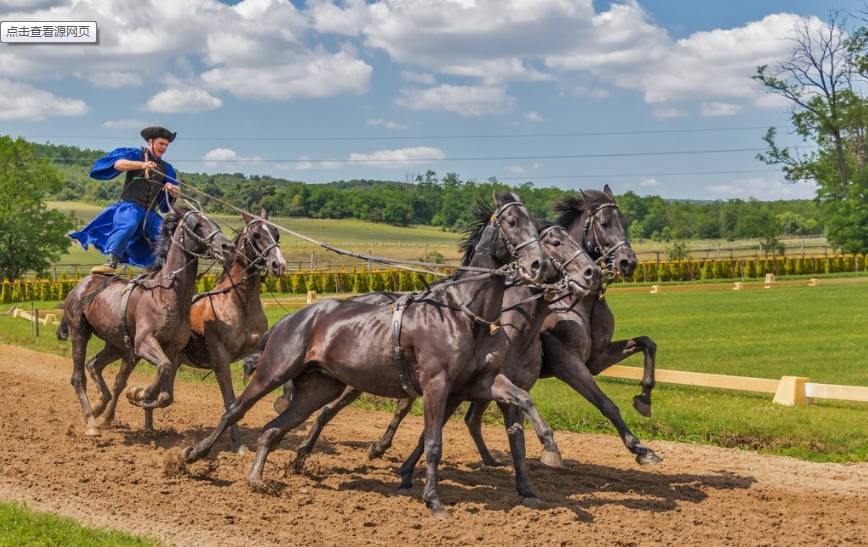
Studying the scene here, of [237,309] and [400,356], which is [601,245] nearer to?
[400,356]

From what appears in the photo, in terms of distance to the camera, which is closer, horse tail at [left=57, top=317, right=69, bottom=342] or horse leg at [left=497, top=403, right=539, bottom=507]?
horse leg at [left=497, top=403, right=539, bottom=507]

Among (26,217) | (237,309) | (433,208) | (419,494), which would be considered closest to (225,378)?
(237,309)

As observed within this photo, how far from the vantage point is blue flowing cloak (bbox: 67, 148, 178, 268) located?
10.7m

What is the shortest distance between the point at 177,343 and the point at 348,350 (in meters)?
3.02

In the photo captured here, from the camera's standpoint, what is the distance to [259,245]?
32.4 ft

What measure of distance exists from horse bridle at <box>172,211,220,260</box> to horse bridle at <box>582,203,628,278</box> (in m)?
3.95

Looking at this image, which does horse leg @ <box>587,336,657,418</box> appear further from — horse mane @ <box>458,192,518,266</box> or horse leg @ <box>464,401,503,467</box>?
horse mane @ <box>458,192,518,266</box>

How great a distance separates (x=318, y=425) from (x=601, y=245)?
337cm

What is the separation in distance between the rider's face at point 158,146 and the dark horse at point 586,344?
3717mm

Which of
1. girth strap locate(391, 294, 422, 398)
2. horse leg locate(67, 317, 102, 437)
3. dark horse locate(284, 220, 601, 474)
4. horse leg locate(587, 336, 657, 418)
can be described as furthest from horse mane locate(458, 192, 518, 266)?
horse leg locate(67, 317, 102, 437)

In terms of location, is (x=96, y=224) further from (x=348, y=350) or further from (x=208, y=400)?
(x=348, y=350)

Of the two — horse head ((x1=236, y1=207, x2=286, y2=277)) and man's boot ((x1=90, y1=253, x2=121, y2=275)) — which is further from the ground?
horse head ((x1=236, y1=207, x2=286, y2=277))

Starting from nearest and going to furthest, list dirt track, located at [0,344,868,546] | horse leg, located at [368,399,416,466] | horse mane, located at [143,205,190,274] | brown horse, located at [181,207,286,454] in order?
dirt track, located at [0,344,868,546]
horse leg, located at [368,399,416,466]
brown horse, located at [181,207,286,454]
horse mane, located at [143,205,190,274]

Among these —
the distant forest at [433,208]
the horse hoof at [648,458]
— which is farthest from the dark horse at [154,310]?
the distant forest at [433,208]
